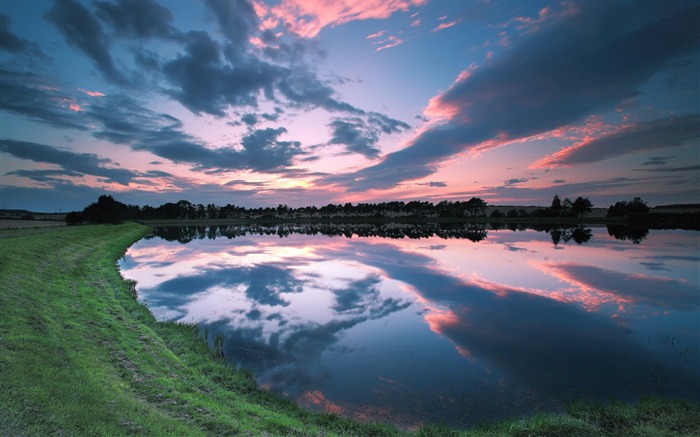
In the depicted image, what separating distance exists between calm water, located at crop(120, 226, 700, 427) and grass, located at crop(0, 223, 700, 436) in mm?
1320

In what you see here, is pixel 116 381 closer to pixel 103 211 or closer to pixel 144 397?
pixel 144 397

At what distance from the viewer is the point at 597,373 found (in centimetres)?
1260

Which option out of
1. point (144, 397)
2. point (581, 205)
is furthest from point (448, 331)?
point (581, 205)

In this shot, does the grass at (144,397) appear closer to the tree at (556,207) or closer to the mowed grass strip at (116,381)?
the mowed grass strip at (116,381)

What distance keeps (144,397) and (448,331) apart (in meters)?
14.2

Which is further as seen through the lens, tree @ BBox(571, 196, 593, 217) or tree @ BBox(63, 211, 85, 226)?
tree @ BBox(571, 196, 593, 217)

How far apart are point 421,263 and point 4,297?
3572cm

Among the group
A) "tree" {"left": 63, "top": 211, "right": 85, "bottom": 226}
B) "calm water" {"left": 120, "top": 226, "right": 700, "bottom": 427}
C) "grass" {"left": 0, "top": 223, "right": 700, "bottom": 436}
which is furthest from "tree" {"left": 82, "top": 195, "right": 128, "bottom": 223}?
"grass" {"left": 0, "top": 223, "right": 700, "bottom": 436}

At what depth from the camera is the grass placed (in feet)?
22.2

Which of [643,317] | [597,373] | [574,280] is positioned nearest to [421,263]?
[574,280]

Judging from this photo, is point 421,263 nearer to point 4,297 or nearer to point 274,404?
point 274,404

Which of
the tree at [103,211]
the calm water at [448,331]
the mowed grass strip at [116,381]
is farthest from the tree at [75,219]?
the mowed grass strip at [116,381]

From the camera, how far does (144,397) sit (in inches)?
340

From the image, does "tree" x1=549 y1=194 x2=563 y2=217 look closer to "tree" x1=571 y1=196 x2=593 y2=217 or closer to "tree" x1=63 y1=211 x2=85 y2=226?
"tree" x1=571 y1=196 x2=593 y2=217
